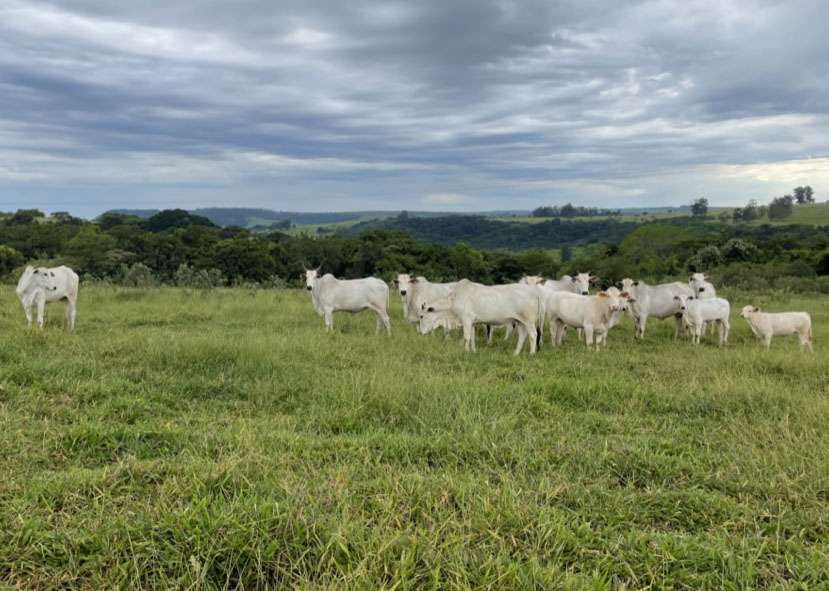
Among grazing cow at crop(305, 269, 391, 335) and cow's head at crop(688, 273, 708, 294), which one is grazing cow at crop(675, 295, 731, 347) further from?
grazing cow at crop(305, 269, 391, 335)

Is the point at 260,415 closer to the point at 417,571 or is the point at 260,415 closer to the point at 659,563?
the point at 417,571

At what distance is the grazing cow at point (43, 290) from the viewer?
11.2m

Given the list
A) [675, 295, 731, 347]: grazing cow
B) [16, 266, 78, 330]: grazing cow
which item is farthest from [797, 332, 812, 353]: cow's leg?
[16, 266, 78, 330]: grazing cow

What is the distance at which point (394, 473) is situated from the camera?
4348 millimetres

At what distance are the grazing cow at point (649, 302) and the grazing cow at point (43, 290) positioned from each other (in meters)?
12.7

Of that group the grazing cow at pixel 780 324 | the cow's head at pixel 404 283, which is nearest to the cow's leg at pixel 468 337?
the cow's head at pixel 404 283

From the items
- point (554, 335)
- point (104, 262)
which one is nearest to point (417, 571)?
point (554, 335)

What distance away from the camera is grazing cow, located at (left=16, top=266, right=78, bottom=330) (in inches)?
439

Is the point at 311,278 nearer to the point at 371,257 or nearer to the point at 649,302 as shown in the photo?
the point at 649,302

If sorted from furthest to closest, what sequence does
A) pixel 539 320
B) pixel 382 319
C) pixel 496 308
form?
pixel 382 319 < pixel 539 320 < pixel 496 308

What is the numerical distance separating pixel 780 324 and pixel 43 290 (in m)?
15.5

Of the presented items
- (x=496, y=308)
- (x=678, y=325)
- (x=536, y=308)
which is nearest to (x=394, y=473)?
(x=496, y=308)

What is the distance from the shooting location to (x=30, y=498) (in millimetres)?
3678

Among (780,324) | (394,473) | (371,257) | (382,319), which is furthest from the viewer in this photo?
(371,257)
